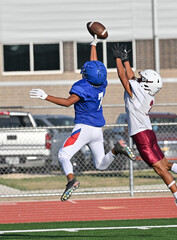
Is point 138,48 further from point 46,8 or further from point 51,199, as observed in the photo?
point 51,199

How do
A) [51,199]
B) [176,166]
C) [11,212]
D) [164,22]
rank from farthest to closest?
[164,22] → [51,199] → [11,212] → [176,166]

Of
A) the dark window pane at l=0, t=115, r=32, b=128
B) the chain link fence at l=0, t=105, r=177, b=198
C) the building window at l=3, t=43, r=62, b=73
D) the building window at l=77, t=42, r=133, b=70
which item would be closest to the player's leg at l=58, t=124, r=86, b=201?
the chain link fence at l=0, t=105, r=177, b=198

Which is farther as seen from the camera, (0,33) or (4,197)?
(0,33)

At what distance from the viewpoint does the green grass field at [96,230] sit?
11.8m

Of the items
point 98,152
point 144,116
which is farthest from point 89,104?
point 144,116

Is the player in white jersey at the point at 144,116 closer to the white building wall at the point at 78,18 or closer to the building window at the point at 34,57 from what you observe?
the white building wall at the point at 78,18

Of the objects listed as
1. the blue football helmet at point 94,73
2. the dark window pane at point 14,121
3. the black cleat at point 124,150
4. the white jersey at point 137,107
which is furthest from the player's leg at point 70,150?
the dark window pane at point 14,121

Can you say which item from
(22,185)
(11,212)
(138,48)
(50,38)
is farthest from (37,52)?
(11,212)

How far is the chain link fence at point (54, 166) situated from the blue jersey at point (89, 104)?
6426mm

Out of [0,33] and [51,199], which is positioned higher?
[0,33]

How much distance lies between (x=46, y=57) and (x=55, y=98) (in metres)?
21.8

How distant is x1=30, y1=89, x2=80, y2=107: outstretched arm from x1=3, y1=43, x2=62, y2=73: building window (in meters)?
21.4

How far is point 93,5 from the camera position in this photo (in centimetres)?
3103

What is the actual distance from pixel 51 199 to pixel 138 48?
14.9m
